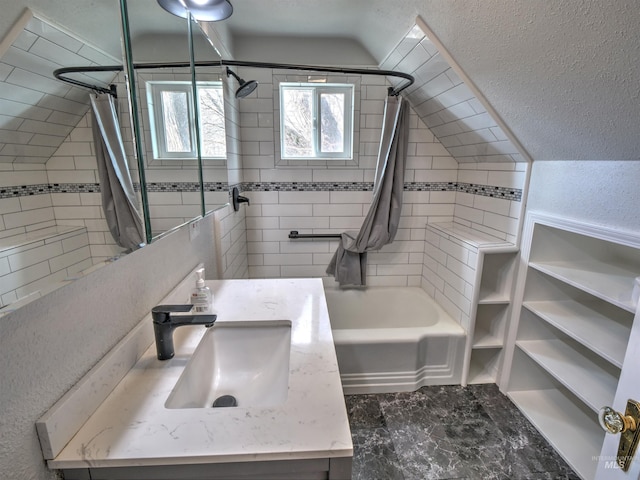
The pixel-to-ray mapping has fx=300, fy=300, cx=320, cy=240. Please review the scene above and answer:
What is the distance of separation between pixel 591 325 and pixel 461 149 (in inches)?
54.4

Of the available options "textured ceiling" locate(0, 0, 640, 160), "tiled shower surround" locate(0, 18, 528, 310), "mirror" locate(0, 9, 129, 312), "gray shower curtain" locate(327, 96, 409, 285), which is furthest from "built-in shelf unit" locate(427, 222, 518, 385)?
"mirror" locate(0, 9, 129, 312)

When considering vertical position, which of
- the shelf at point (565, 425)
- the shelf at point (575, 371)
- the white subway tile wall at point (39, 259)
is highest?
the white subway tile wall at point (39, 259)

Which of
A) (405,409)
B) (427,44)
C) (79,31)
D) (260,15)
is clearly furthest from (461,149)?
(79,31)

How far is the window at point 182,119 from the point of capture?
928 millimetres

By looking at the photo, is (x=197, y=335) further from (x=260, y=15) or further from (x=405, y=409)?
(x=260, y=15)

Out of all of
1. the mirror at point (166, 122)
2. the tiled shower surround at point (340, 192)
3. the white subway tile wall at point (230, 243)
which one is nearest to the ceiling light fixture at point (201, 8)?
the mirror at point (166, 122)

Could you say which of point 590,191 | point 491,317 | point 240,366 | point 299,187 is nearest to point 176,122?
point 240,366

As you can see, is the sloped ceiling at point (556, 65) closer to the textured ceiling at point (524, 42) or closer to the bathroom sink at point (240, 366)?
the textured ceiling at point (524, 42)

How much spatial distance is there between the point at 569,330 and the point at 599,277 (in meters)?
0.30

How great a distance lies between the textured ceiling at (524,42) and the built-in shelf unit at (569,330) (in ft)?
1.46

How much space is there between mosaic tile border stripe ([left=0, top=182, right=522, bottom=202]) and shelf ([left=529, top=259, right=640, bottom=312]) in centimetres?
45

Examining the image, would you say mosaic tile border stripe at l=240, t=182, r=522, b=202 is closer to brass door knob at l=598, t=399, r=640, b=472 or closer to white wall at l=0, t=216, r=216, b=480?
white wall at l=0, t=216, r=216, b=480

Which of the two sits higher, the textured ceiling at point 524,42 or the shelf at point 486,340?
the textured ceiling at point 524,42

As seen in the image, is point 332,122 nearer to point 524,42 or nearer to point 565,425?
point 524,42
